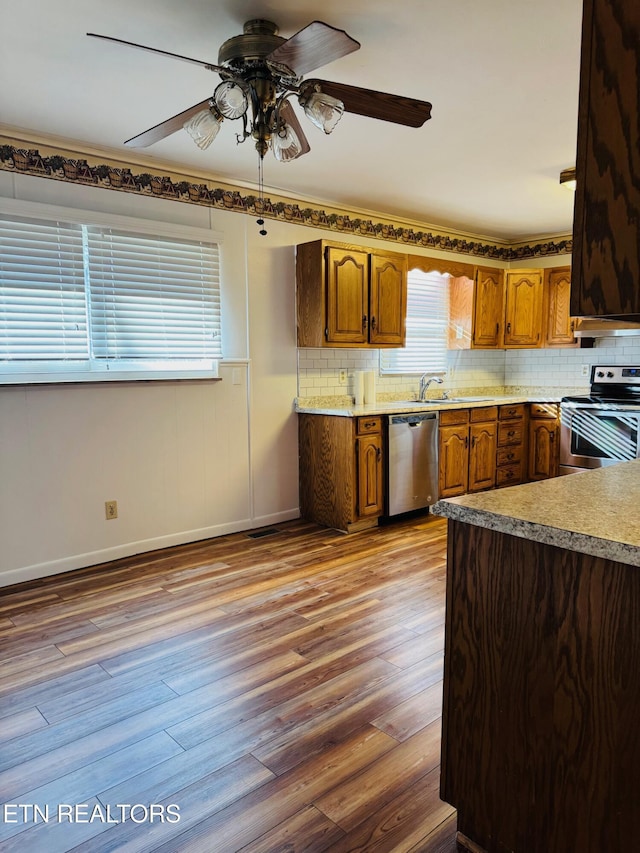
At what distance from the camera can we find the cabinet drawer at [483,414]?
202 inches

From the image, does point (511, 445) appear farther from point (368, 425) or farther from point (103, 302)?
point (103, 302)

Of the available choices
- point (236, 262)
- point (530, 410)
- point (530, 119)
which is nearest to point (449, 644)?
point (530, 119)

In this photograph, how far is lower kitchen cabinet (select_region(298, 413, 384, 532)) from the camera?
4.21 meters

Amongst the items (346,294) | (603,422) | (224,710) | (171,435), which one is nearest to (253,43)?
(346,294)

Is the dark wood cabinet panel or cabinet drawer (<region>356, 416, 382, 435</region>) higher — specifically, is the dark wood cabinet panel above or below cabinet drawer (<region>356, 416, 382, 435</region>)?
below

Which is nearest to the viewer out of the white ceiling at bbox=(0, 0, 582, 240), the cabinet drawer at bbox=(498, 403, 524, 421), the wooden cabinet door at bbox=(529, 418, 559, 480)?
the white ceiling at bbox=(0, 0, 582, 240)

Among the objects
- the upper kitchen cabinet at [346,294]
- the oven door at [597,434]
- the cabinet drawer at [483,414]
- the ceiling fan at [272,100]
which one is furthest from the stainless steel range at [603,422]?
the ceiling fan at [272,100]

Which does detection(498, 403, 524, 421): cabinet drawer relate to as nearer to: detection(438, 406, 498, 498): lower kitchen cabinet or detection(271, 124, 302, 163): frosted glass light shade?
detection(438, 406, 498, 498): lower kitchen cabinet

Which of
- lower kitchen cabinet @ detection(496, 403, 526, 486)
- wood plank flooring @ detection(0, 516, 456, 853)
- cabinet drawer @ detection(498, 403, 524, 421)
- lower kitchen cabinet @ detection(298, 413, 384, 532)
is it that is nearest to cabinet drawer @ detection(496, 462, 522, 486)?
lower kitchen cabinet @ detection(496, 403, 526, 486)

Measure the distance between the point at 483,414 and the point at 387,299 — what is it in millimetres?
1452

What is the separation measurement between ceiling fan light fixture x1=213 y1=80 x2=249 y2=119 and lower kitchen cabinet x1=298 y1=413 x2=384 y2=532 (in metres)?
2.44

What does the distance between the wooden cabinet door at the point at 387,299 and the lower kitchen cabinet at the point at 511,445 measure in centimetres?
142

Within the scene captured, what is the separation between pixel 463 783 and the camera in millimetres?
1488

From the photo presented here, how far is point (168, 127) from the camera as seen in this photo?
93.1 inches
